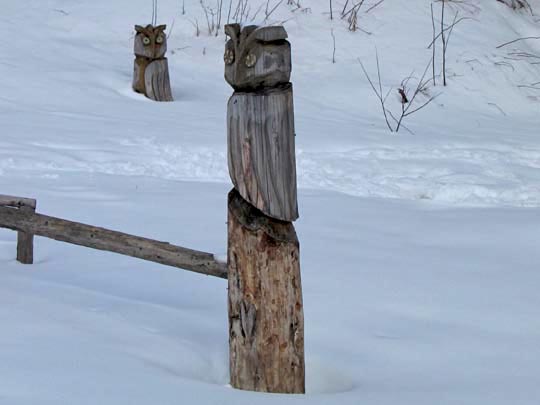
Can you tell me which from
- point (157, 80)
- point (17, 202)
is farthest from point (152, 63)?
point (17, 202)

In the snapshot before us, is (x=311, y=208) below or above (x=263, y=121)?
below

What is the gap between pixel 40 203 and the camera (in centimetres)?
567

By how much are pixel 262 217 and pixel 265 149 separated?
21 centimetres

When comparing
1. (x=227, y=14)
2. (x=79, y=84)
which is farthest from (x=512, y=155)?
(x=227, y=14)

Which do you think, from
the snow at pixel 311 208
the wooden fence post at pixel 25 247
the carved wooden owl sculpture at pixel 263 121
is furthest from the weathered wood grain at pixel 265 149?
the wooden fence post at pixel 25 247

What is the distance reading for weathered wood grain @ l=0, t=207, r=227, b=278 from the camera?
11.7ft

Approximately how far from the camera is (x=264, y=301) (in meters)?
3.08

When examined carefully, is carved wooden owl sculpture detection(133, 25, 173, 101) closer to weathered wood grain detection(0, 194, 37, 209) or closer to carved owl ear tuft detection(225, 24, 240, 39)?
weathered wood grain detection(0, 194, 37, 209)

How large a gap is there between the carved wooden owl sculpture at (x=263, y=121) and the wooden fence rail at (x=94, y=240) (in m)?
0.48

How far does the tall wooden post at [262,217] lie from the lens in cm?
301

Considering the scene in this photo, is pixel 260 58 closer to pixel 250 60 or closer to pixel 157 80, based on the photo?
pixel 250 60

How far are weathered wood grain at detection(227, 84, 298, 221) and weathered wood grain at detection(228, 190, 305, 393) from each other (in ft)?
0.23

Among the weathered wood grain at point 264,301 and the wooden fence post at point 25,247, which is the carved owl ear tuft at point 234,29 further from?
the wooden fence post at point 25,247

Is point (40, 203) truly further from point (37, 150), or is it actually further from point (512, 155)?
point (512, 155)
